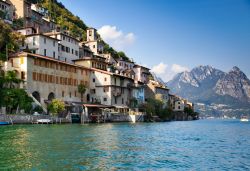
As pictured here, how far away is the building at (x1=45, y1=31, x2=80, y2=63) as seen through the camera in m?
92.1

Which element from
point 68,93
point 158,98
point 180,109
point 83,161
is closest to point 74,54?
point 68,93

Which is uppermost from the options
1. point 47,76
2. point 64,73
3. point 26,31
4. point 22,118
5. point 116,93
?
point 26,31

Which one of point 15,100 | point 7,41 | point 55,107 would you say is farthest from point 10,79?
point 7,41

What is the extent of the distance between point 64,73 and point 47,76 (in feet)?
21.8

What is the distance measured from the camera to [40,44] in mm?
82500

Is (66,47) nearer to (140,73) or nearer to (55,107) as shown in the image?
(55,107)

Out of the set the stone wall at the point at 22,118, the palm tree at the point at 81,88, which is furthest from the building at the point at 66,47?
the stone wall at the point at 22,118

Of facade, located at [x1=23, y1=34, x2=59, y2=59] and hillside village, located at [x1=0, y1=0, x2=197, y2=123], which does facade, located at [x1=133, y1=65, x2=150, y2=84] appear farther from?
facade, located at [x1=23, y1=34, x2=59, y2=59]

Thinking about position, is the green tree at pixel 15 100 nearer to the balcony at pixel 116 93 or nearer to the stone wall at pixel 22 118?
the stone wall at pixel 22 118

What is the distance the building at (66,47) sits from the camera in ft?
302

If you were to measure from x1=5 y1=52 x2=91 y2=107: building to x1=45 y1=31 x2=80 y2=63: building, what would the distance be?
22.3 ft

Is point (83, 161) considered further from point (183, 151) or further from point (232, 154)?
point (232, 154)

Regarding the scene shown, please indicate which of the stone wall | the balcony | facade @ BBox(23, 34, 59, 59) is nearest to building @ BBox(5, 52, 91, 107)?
facade @ BBox(23, 34, 59, 59)

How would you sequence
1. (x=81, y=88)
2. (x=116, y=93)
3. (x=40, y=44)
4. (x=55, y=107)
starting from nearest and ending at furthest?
(x=55, y=107) → (x=40, y=44) → (x=81, y=88) → (x=116, y=93)
